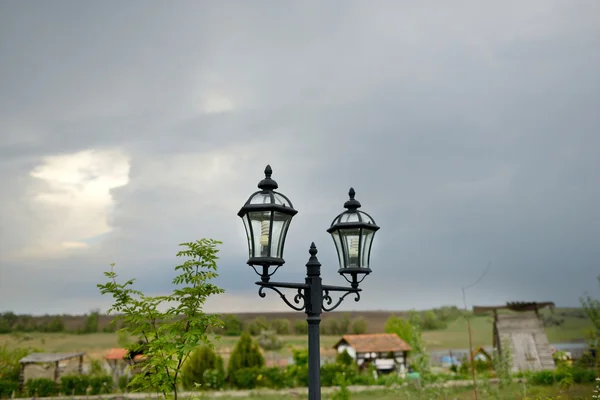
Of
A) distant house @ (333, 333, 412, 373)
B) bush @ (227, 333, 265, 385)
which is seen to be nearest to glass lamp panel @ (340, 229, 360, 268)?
bush @ (227, 333, 265, 385)

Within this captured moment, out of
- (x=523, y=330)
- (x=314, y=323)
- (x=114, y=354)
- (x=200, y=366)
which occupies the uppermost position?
(x=314, y=323)

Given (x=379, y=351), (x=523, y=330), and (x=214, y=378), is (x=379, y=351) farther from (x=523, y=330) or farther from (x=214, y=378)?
(x=214, y=378)

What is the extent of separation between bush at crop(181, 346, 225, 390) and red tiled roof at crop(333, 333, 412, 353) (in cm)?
695

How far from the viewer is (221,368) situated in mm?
16344

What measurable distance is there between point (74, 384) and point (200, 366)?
13.7ft

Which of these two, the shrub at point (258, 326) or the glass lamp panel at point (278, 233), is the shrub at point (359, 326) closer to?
the shrub at point (258, 326)

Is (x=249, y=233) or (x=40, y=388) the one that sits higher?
(x=249, y=233)

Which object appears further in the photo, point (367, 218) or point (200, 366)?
point (200, 366)

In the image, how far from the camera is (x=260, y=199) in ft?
12.1

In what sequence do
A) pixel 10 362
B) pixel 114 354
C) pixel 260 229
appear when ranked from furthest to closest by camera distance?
pixel 114 354
pixel 10 362
pixel 260 229

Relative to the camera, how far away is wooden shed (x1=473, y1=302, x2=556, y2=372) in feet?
60.4

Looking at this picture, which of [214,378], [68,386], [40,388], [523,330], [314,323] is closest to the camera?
[314,323]

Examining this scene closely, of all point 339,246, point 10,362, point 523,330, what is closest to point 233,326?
point 10,362

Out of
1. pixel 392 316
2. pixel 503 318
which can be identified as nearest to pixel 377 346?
pixel 392 316
